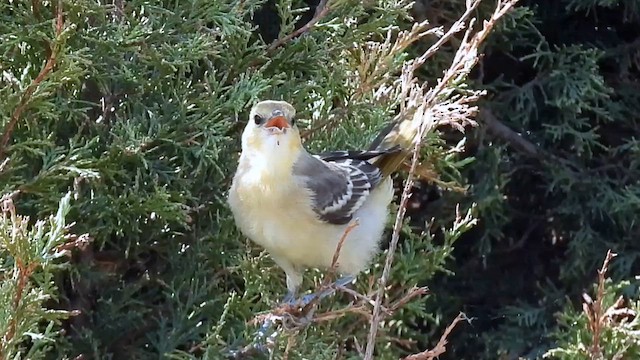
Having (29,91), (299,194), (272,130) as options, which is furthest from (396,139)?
(29,91)

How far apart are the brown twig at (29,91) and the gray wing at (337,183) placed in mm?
797

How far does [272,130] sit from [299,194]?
0.81ft

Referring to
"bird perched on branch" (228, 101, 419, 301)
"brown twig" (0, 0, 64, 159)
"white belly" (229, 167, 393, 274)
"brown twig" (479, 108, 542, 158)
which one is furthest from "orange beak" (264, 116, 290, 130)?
"brown twig" (479, 108, 542, 158)

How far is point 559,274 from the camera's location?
3.91 meters

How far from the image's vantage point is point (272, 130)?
235 centimetres

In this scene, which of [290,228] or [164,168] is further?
[290,228]

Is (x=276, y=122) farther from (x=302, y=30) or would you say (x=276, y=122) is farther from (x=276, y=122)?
(x=302, y=30)

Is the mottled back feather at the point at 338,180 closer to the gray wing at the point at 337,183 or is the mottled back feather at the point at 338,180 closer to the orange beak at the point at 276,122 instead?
the gray wing at the point at 337,183

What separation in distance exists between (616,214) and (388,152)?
134 cm

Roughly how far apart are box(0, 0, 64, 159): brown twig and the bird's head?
0.54 m

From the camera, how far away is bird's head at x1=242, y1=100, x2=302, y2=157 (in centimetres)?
230

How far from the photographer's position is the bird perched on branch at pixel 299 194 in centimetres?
243

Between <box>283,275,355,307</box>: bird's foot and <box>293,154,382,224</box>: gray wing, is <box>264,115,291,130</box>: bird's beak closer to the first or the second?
<box>293,154,382,224</box>: gray wing

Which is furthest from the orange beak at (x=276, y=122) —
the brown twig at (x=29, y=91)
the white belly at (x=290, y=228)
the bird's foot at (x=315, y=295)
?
the brown twig at (x=29, y=91)
